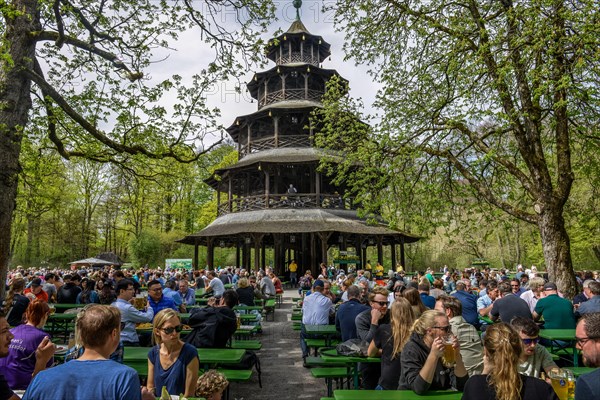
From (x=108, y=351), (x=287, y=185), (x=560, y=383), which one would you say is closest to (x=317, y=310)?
(x=560, y=383)

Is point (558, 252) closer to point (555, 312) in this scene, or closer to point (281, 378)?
point (555, 312)

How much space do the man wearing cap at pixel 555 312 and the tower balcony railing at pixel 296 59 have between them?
96.1 ft

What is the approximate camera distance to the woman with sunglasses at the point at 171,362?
151 inches

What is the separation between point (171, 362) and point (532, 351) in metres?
3.46

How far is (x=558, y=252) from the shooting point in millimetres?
11547

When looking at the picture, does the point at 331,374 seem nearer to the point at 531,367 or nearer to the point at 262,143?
the point at 531,367

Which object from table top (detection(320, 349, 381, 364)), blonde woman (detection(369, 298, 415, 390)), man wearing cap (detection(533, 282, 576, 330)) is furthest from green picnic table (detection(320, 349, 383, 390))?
man wearing cap (detection(533, 282, 576, 330))

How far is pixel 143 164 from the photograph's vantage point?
11.0 m

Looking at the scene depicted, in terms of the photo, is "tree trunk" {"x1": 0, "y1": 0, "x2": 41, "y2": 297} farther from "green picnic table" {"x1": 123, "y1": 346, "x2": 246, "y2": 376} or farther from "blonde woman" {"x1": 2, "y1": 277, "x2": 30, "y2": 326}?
"green picnic table" {"x1": 123, "y1": 346, "x2": 246, "y2": 376}

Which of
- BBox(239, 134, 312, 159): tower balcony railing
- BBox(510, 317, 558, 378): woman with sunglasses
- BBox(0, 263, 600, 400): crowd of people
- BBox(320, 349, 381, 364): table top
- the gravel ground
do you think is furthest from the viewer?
BBox(239, 134, 312, 159): tower balcony railing

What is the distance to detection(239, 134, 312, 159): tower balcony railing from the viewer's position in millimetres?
29562

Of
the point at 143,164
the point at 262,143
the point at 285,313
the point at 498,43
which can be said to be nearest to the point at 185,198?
the point at 262,143

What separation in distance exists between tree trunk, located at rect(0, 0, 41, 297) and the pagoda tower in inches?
575

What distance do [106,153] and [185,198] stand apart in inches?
1543
